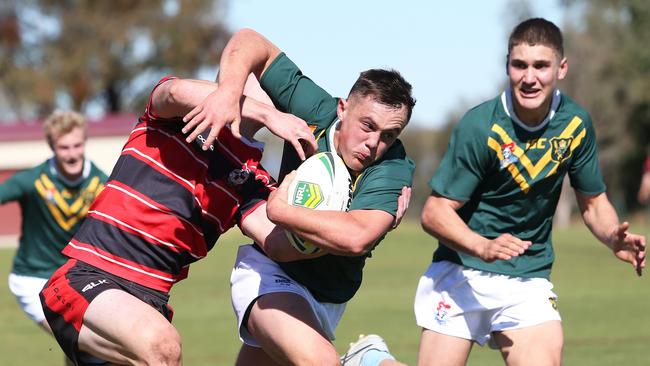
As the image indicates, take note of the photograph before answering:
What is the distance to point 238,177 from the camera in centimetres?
570

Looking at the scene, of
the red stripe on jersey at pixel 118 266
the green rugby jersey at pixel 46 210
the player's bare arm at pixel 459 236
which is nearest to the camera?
the red stripe on jersey at pixel 118 266

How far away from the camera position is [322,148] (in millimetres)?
5773

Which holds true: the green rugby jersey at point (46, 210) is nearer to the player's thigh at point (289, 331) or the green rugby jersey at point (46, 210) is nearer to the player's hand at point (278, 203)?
the player's thigh at point (289, 331)

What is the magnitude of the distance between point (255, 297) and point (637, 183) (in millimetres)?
53252

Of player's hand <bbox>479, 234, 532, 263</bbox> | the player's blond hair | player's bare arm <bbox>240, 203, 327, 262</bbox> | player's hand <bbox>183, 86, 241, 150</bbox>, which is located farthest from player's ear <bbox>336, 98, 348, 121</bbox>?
the player's blond hair

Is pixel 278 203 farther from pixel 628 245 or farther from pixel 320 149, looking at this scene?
pixel 628 245

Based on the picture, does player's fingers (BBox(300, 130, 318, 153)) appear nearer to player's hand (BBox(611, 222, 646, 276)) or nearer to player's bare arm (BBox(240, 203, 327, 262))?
player's bare arm (BBox(240, 203, 327, 262))

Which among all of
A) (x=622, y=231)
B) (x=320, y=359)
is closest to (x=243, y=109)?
(x=320, y=359)

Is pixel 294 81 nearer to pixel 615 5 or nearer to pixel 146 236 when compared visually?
pixel 146 236

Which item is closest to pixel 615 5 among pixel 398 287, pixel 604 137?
pixel 604 137

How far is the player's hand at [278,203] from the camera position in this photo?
207 inches

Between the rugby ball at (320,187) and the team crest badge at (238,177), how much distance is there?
335mm

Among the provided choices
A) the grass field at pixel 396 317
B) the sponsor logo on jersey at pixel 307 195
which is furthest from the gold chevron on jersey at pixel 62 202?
Result: the sponsor logo on jersey at pixel 307 195

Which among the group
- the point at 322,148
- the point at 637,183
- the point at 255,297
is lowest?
the point at 637,183
